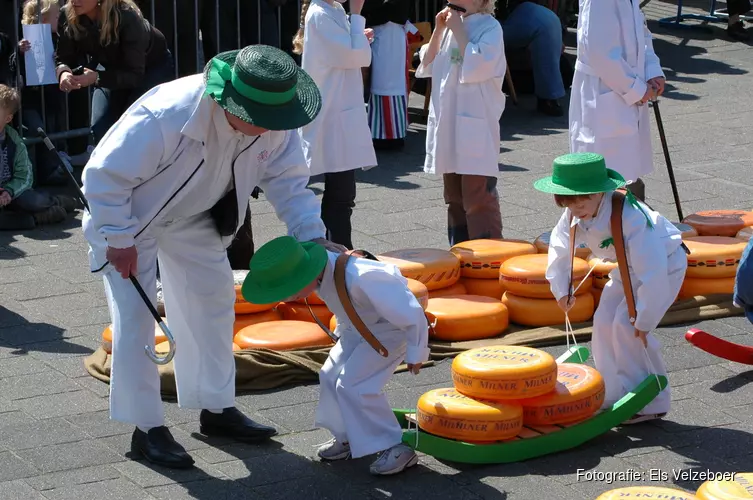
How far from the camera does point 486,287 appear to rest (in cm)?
654

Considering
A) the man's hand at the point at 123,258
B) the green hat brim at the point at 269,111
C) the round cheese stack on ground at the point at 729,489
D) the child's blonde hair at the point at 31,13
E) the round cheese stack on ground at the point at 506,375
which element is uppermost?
the green hat brim at the point at 269,111

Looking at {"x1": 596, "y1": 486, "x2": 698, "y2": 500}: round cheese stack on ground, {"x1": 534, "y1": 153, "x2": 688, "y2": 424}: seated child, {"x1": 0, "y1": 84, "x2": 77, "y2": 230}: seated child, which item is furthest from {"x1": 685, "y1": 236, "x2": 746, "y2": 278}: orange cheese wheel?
{"x1": 0, "y1": 84, "x2": 77, "y2": 230}: seated child

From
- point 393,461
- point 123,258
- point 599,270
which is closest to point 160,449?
point 123,258

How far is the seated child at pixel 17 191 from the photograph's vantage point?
719 cm

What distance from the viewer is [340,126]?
23.2 ft

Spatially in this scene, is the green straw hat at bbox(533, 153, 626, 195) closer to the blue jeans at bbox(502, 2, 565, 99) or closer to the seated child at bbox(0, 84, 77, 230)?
the seated child at bbox(0, 84, 77, 230)

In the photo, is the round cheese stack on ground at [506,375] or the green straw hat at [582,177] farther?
the green straw hat at [582,177]

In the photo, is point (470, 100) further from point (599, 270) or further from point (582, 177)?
point (582, 177)

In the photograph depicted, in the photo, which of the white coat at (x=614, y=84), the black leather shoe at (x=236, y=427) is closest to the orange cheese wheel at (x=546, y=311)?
the white coat at (x=614, y=84)

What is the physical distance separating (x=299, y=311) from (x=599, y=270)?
1.54m

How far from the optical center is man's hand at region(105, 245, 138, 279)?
4402 millimetres

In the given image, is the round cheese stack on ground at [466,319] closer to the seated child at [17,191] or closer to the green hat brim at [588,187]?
the green hat brim at [588,187]

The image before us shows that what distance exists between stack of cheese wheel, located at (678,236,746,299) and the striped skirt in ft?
13.1

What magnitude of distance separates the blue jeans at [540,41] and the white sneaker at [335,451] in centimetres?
728
